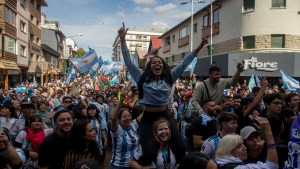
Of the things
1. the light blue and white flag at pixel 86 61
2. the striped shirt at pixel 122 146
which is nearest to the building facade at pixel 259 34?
the light blue and white flag at pixel 86 61

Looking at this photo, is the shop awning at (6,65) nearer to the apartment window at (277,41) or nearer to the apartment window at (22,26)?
the apartment window at (22,26)

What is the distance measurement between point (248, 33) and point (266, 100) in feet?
69.7

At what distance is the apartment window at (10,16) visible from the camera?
2920cm

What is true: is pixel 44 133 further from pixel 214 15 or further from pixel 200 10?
pixel 200 10

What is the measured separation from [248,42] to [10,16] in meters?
21.5

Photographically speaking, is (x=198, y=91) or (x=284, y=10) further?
(x=284, y=10)

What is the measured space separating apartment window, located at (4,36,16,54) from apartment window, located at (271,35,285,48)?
22619mm

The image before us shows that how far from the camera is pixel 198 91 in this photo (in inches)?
215

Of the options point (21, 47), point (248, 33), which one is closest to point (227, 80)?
point (248, 33)

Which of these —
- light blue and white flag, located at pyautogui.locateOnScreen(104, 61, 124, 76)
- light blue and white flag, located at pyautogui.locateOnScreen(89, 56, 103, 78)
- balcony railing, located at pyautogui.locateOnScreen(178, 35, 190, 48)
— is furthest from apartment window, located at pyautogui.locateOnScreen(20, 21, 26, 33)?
balcony railing, located at pyautogui.locateOnScreen(178, 35, 190, 48)

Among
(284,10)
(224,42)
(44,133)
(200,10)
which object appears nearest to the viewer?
(44,133)

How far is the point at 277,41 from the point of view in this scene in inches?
987

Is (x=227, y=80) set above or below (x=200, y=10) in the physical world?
below

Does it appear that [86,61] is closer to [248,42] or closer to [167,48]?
[248,42]
